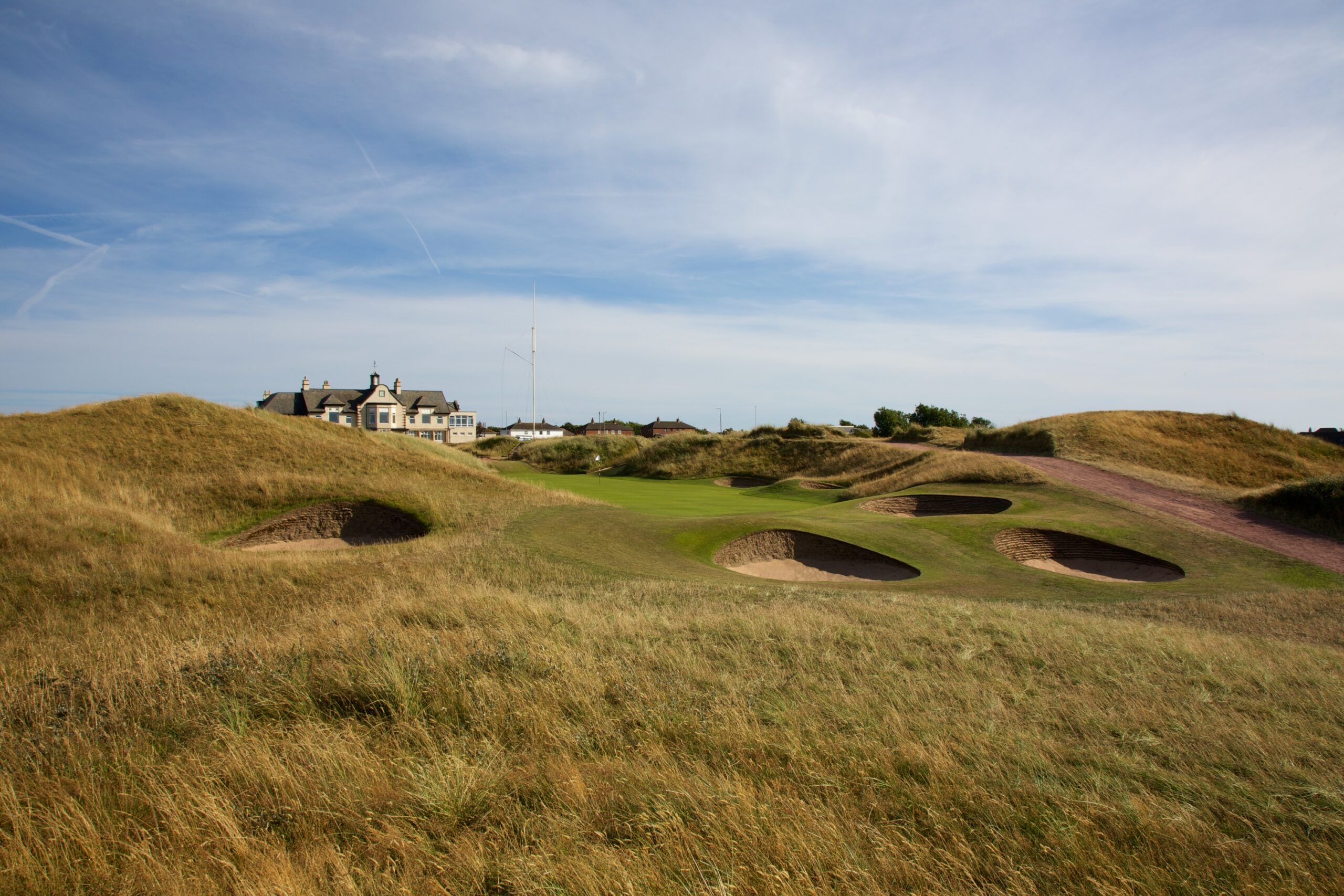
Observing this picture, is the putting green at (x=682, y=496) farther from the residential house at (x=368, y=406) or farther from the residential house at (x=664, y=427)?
the residential house at (x=664, y=427)

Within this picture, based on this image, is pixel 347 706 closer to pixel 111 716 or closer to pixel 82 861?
pixel 111 716

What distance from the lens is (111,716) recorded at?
17.7ft

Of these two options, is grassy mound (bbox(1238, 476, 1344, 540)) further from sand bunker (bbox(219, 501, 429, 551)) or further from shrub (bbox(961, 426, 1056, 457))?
sand bunker (bbox(219, 501, 429, 551))

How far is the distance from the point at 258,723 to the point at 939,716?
5.48 m

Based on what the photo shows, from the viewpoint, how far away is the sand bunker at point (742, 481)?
46219mm

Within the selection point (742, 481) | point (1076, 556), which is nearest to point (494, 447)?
point (742, 481)

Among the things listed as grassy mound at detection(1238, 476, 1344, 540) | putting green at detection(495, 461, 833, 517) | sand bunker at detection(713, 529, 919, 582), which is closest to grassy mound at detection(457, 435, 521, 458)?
putting green at detection(495, 461, 833, 517)

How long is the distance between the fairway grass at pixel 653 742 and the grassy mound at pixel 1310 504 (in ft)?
42.5

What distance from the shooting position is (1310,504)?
2214cm

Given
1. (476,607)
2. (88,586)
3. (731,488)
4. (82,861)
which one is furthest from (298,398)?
(82,861)

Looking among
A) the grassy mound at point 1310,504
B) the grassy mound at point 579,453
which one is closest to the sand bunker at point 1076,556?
the grassy mound at point 1310,504

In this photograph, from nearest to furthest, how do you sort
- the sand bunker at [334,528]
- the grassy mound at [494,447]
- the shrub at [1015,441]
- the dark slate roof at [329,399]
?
the sand bunker at [334,528] → the shrub at [1015,441] → the grassy mound at [494,447] → the dark slate roof at [329,399]

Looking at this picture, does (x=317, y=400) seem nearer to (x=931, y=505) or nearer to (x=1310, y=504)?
(x=931, y=505)

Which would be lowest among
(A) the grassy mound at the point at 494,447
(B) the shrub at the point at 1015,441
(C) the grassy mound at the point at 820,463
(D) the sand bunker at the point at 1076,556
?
(A) the grassy mound at the point at 494,447
